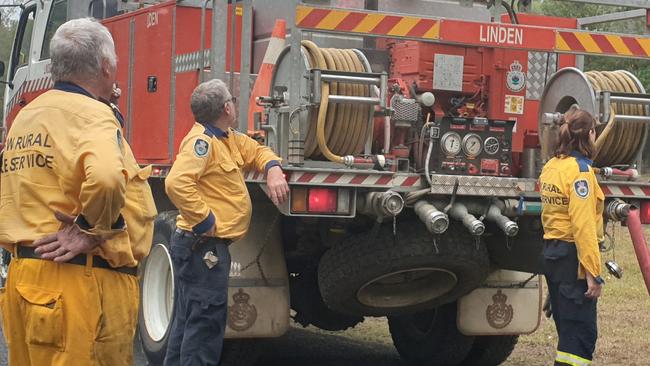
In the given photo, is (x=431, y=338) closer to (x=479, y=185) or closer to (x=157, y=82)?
(x=479, y=185)

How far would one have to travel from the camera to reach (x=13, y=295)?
4.01 m

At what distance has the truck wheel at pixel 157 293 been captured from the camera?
761cm

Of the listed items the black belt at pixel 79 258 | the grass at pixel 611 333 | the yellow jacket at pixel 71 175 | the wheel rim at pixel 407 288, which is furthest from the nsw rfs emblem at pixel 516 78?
the black belt at pixel 79 258

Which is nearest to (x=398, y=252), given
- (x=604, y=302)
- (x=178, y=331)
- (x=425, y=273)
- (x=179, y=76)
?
(x=425, y=273)

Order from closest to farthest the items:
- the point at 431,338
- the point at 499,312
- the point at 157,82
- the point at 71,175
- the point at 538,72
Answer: the point at 71,175 → the point at 538,72 → the point at 499,312 → the point at 157,82 → the point at 431,338

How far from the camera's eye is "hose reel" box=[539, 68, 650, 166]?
6.75m

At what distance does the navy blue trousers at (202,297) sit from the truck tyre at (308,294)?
1.16 metres

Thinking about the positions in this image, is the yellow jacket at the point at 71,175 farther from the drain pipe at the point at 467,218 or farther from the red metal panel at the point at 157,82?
the red metal panel at the point at 157,82

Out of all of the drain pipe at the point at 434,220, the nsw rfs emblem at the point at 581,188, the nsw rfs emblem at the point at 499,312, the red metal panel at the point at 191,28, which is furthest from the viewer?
the nsw rfs emblem at the point at 499,312

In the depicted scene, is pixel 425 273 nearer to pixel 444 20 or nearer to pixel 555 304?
pixel 555 304

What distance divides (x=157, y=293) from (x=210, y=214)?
2.02 m

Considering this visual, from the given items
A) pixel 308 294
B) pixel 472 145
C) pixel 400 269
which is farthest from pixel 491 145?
pixel 308 294

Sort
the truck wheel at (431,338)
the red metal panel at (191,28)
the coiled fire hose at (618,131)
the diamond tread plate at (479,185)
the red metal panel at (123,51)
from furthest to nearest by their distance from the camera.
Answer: the red metal panel at (123,51)
the truck wheel at (431,338)
the red metal panel at (191,28)
the coiled fire hose at (618,131)
the diamond tread plate at (479,185)

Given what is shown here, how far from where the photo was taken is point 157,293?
7914 mm
